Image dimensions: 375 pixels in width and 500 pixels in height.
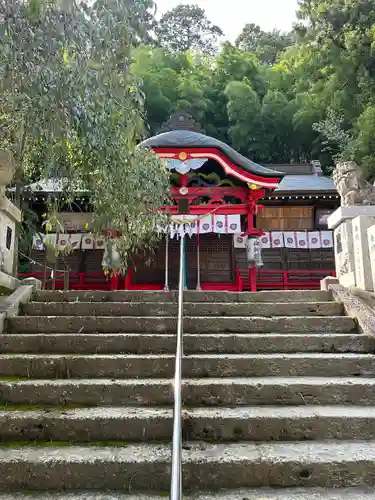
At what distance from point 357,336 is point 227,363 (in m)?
1.34

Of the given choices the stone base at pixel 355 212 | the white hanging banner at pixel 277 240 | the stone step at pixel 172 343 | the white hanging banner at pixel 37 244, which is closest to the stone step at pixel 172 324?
the stone step at pixel 172 343

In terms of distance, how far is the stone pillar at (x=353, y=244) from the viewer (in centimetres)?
495

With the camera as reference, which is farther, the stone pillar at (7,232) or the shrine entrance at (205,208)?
the shrine entrance at (205,208)

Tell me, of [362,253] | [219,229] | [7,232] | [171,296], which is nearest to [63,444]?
[171,296]

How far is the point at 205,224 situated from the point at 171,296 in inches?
275

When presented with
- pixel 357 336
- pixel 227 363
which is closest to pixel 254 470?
Result: pixel 227 363

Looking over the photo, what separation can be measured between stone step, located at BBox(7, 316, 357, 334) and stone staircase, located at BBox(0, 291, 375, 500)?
0.03ft

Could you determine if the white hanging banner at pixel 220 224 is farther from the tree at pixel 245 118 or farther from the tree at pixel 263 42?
→ the tree at pixel 263 42

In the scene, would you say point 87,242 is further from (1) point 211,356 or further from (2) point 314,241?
(1) point 211,356

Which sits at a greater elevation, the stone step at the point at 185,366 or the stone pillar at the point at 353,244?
the stone pillar at the point at 353,244

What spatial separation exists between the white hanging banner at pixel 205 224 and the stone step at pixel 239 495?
948 cm

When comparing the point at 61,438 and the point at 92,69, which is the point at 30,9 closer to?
the point at 92,69

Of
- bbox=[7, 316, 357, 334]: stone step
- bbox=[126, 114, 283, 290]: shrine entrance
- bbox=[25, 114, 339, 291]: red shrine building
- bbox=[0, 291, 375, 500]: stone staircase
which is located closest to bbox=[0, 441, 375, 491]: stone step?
bbox=[0, 291, 375, 500]: stone staircase

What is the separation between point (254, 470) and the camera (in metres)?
2.48
